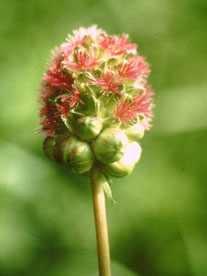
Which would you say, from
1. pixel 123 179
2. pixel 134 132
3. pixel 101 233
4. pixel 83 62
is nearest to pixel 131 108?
pixel 134 132

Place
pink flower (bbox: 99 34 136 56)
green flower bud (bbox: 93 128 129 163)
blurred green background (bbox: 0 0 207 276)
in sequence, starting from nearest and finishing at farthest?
green flower bud (bbox: 93 128 129 163)
pink flower (bbox: 99 34 136 56)
blurred green background (bbox: 0 0 207 276)

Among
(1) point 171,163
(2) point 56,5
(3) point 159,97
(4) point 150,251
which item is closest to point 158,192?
(1) point 171,163

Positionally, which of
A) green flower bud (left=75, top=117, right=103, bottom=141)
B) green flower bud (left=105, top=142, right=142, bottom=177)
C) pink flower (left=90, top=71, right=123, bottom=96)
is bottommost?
green flower bud (left=105, top=142, right=142, bottom=177)

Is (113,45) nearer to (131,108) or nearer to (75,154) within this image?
(131,108)

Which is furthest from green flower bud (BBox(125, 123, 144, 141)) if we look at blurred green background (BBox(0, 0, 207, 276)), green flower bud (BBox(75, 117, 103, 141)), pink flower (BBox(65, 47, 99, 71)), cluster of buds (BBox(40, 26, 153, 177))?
blurred green background (BBox(0, 0, 207, 276))

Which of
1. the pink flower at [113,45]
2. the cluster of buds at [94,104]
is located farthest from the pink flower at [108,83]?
the pink flower at [113,45]

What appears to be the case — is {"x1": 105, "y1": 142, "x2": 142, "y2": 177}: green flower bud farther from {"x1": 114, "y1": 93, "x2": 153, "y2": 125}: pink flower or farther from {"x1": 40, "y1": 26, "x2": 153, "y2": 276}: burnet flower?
{"x1": 114, "y1": 93, "x2": 153, "y2": 125}: pink flower

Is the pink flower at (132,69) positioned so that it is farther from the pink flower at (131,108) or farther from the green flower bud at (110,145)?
the green flower bud at (110,145)
